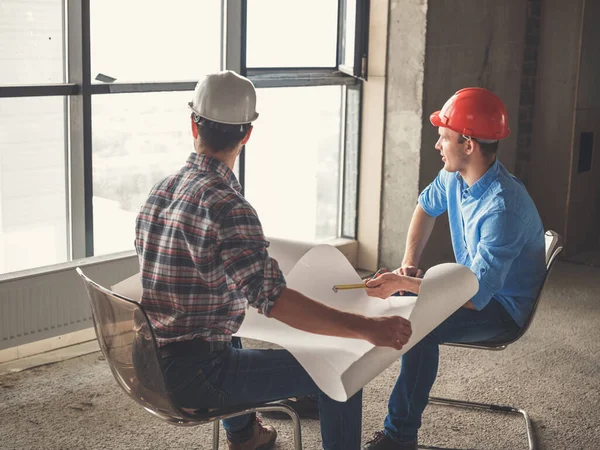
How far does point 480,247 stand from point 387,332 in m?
0.69

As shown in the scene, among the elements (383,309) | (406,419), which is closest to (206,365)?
(383,309)

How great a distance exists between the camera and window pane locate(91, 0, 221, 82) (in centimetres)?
405

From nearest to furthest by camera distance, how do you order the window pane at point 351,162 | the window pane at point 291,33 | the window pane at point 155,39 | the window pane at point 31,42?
the window pane at point 31,42 < the window pane at point 155,39 < the window pane at point 291,33 < the window pane at point 351,162

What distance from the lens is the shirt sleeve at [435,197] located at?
3.32 meters

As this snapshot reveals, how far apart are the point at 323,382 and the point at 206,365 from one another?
31cm

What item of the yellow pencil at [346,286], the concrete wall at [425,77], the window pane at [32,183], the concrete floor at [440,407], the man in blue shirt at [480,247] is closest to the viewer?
the yellow pencil at [346,286]

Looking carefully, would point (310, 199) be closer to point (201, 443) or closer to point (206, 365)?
point (201, 443)

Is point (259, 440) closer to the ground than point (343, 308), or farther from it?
closer to the ground

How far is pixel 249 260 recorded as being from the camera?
2.13m

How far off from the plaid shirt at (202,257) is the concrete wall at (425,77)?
2.93m

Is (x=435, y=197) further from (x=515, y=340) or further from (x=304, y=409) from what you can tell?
(x=304, y=409)

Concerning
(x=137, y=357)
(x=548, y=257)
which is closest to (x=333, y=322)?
(x=137, y=357)

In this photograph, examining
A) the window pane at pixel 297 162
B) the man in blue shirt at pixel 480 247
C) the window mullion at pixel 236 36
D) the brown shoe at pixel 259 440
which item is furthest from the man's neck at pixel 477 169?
the window pane at pixel 297 162

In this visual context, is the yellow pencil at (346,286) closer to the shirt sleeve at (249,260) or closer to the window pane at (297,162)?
the shirt sleeve at (249,260)
